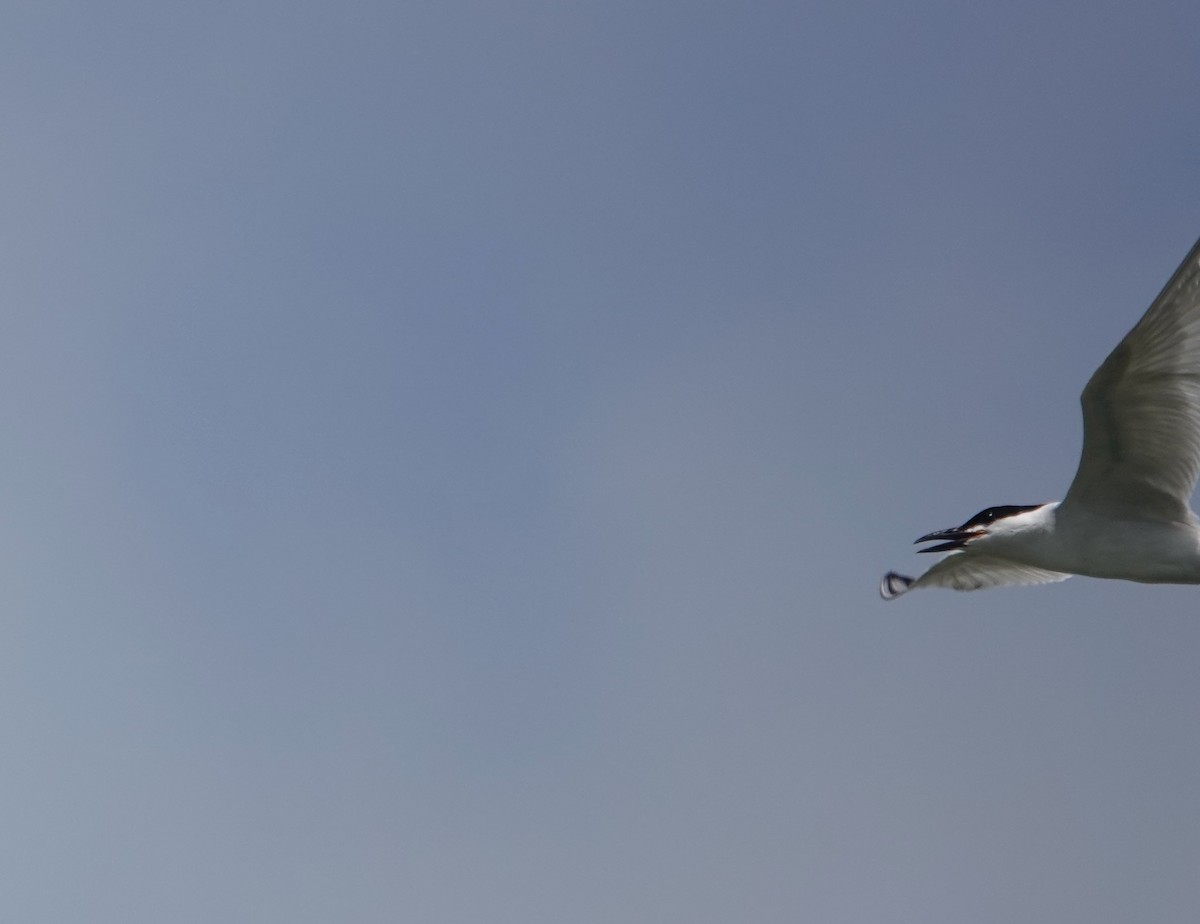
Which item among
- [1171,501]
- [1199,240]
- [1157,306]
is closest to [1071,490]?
[1171,501]

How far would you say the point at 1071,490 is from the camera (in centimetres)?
1867

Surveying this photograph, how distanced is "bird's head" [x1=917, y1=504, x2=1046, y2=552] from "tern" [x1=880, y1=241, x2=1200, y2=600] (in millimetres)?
17

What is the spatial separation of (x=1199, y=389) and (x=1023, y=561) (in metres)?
3.20

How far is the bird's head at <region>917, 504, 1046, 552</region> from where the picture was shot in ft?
63.5

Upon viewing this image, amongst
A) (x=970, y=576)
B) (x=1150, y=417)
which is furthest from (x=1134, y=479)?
(x=970, y=576)

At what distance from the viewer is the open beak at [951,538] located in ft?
65.5

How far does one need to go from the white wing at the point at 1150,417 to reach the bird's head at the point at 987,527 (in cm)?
68

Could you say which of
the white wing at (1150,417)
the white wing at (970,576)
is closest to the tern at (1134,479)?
the white wing at (1150,417)

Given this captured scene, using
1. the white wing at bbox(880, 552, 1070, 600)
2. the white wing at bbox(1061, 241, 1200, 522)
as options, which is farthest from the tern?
the white wing at bbox(880, 552, 1070, 600)

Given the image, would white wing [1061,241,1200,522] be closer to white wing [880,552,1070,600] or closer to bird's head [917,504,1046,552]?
bird's head [917,504,1046,552]

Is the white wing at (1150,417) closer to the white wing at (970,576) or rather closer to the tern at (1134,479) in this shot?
the tern at (1134,479)

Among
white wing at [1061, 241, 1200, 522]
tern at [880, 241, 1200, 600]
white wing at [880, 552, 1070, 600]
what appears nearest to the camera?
white wing at [1061, 241, 1200, 522]

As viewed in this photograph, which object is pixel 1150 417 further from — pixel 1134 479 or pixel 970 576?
pixel 970 576

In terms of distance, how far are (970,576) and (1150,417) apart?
15.9 feet
